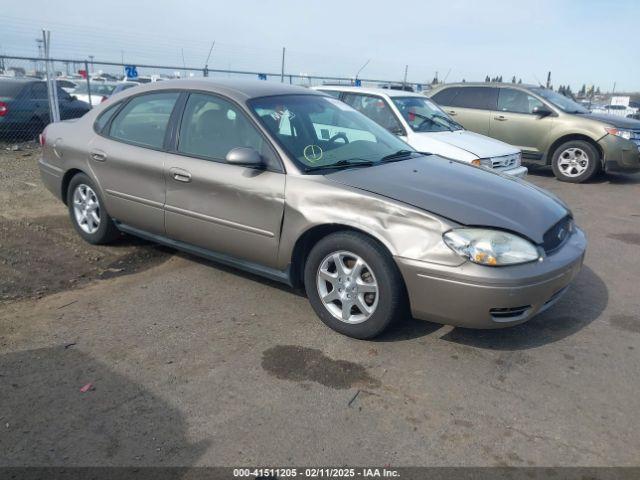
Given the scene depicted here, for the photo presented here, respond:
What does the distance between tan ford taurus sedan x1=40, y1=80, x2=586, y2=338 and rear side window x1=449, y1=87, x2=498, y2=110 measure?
21.4ft

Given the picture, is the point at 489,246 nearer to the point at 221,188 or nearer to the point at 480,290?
the point at 480,290

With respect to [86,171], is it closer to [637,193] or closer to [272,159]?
[272,159]

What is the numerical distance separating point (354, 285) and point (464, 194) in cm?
97

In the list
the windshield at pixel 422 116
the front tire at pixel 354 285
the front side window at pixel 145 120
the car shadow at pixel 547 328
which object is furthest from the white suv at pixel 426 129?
the front tire at pixel 354 285

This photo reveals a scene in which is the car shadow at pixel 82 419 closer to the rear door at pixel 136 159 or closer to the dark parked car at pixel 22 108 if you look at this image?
the rear door at pixel 136 159

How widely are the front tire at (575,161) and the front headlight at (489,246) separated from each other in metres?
7.43

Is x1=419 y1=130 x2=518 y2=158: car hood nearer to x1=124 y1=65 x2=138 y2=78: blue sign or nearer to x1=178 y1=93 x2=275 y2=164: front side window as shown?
x1=178 y1=93 x2=275 y2=164: front side window

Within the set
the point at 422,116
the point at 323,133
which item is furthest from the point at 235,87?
the point at 422,116

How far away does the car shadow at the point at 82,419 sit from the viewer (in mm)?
2461

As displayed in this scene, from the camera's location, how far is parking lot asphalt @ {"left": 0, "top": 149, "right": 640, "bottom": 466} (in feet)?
8.38

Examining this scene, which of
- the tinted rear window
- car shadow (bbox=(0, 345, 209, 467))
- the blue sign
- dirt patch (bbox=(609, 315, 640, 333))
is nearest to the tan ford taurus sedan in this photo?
dirt patch (bbox=(609, 315, 640, 333))

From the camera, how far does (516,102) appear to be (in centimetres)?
1030

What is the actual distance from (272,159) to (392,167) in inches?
35.8

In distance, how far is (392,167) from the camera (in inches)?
159
